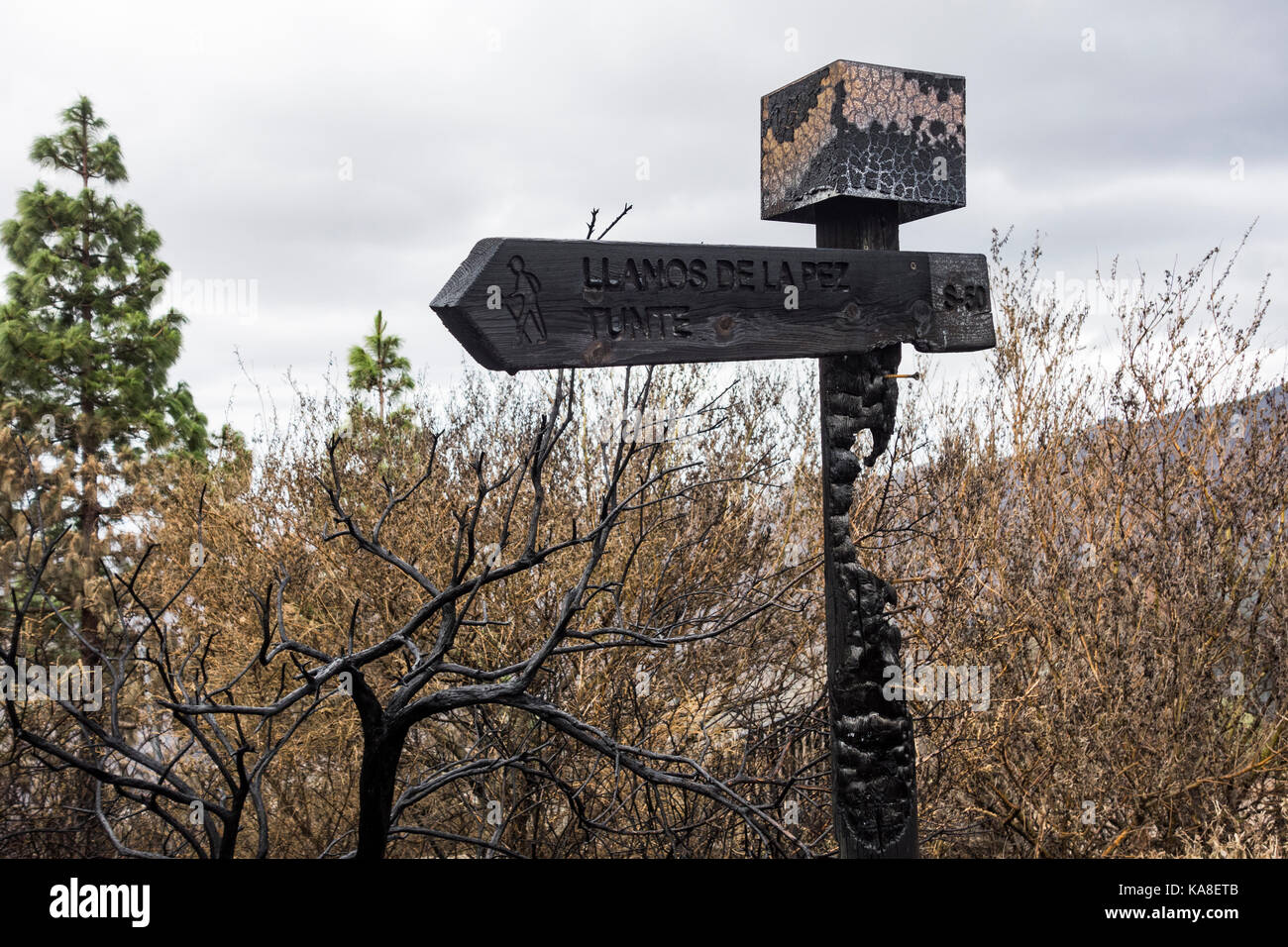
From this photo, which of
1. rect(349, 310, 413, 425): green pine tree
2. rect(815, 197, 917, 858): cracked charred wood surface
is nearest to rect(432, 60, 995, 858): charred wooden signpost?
rect(815, 197, 917, 858): cracked charred wood surface

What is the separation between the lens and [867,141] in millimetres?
3424

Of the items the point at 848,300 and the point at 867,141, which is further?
the point at 867,141

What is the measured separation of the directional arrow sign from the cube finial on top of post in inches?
9.6

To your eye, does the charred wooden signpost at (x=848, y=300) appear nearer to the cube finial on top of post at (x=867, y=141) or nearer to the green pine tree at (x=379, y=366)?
the cube finial on top of post at (x=867, y=141)

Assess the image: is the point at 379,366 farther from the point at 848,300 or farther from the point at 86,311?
the point at 848,300

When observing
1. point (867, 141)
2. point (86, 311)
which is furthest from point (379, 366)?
point (867, 141)

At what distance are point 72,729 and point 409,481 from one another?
3.02 meters

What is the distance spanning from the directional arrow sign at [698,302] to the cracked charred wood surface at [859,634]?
16 cm

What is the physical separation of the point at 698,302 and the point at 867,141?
897 millimetres

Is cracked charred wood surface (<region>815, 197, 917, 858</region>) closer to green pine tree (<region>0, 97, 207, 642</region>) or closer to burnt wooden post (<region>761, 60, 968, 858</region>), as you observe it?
burnt wooden post (<region>761, 60, 968, 858</region>)

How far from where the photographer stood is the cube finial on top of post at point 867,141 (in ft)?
11.1

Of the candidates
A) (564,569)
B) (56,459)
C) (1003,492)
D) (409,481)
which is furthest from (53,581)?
(1003,492)
